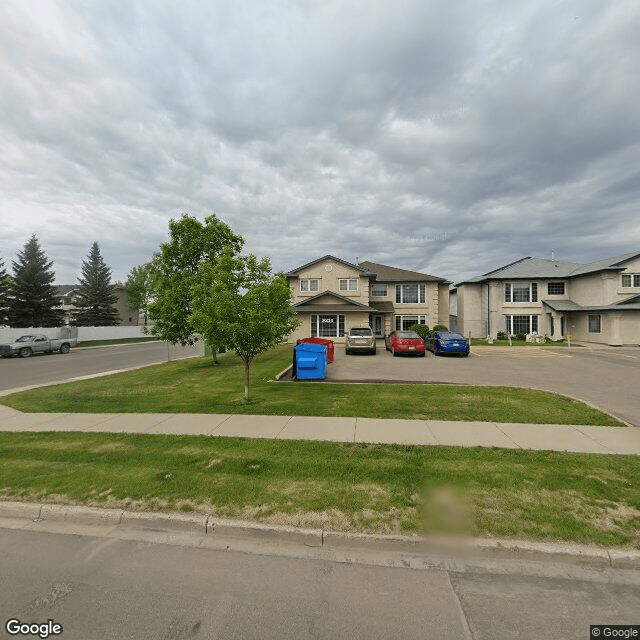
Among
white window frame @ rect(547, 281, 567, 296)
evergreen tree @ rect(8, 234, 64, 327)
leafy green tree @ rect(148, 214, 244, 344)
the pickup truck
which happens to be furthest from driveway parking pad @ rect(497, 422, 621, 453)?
evergreen tree @ rect(8, 234, 64, 327)

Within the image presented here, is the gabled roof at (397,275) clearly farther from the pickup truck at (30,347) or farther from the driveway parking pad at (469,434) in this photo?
the pickup truck at (30,347)

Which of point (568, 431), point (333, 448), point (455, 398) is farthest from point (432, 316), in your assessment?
point (333, 448)

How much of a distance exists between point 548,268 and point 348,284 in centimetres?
2147

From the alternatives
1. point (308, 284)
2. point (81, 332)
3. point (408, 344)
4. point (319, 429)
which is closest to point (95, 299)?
point (81, 332)

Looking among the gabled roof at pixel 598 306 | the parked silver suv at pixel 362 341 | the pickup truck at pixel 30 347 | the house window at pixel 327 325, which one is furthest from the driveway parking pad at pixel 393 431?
the gabled roof at pixel 598 306

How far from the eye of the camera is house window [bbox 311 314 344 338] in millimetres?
27766

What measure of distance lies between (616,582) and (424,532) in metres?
1.65

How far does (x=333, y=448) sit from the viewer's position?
5.56 meters

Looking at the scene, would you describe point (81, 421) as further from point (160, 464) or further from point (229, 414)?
point (160, 464)

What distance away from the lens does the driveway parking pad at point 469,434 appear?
5758mm

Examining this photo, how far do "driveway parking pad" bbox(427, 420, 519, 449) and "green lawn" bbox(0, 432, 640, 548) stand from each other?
1.11ft

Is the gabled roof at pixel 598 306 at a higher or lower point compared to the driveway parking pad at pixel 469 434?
higher

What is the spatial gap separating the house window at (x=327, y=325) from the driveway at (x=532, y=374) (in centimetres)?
956

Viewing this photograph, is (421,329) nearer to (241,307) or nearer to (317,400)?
(317,400)
